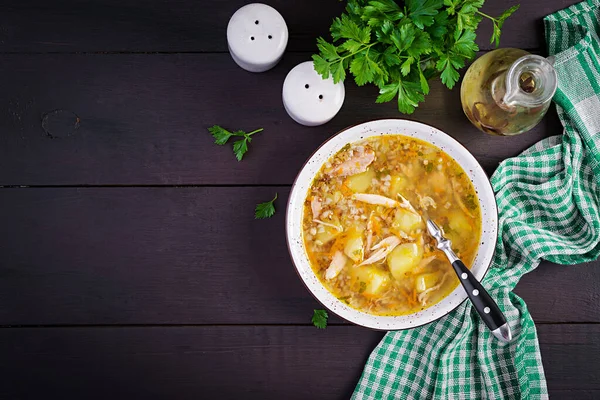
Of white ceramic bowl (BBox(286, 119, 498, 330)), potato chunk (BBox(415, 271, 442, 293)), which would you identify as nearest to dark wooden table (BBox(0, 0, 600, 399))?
white ceramic bowl (BBox(286, 119, 498, 330))

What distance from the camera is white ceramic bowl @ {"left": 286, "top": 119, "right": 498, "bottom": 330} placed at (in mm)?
1374

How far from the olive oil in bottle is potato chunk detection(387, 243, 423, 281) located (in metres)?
0.37

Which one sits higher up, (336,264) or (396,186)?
(396,186)

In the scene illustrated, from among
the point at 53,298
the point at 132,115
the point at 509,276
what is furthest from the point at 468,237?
the point at 53,298

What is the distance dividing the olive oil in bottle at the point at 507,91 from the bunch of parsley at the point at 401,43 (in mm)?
90

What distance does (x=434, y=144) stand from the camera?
1.40 metres

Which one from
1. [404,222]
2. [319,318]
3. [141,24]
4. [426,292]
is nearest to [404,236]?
[404,222]

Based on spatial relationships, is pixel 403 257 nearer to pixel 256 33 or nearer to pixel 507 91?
pixel 507 91

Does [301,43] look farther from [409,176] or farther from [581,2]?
[581,2]

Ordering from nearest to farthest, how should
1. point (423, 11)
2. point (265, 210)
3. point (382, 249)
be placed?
point (423, 11) < point (382, 249) < point (265, 210)

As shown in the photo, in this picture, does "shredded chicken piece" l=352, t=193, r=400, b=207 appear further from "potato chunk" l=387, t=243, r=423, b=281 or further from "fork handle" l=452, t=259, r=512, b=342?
"fork handle" l=452, t=259, r=512, b=342

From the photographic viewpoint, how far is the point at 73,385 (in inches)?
61.4

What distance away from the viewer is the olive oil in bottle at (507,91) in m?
1.33

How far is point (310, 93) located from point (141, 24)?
0.51 metres
